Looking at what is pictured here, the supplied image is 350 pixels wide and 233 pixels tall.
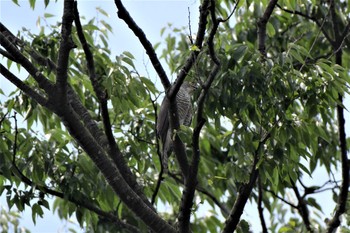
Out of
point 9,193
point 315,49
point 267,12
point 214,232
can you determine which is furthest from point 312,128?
point 315,49

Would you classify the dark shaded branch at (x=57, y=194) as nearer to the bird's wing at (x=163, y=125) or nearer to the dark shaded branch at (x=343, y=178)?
the bird's wing at (x=163, y=125)

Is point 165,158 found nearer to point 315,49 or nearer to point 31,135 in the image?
point 31,135

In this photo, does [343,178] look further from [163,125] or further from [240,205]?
[240,205]

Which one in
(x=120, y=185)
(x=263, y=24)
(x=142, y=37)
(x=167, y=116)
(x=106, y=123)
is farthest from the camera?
(x=167, y=116)

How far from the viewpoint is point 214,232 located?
780 centimetres

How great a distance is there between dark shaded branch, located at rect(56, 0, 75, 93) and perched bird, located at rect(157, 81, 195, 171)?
1.51 m

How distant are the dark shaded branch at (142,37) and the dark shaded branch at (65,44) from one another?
28cm

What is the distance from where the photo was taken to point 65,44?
4.50m

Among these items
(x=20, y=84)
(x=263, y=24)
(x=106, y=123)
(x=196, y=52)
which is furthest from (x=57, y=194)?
(x=263, y=24)

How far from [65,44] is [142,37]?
43 cm

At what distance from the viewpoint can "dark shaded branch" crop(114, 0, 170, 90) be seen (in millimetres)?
4461

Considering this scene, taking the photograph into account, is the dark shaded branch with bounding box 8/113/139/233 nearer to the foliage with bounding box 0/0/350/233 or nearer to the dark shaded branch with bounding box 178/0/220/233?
the foliage with bounding box 0/0/350/233

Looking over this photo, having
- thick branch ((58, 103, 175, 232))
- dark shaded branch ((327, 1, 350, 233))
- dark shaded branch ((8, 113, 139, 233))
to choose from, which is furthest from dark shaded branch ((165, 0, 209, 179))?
dark shaded branch ((327, 1, 350, 233))

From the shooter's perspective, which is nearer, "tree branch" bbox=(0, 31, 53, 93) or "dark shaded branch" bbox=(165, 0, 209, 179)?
"dark shaded branch" bbox=(165, 0, 209, 179)
